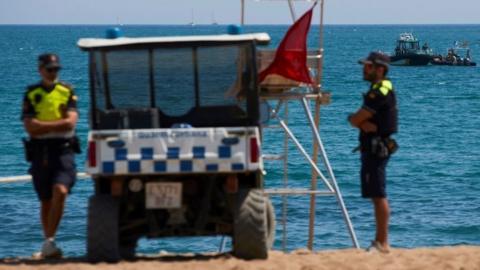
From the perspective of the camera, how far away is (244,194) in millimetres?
11477

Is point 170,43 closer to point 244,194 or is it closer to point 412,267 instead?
point 244,194

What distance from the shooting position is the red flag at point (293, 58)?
47.0 ft

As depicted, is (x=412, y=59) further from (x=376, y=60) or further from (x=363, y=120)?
(x=363, y=120)

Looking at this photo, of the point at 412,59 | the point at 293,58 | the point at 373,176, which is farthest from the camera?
the point at 412,59

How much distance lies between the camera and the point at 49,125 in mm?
11438

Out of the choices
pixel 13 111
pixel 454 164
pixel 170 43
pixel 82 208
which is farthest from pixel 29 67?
pixel 170 43

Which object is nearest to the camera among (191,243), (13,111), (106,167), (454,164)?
(106,167)

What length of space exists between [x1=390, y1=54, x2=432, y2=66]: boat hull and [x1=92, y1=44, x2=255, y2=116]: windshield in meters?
Answer: 102

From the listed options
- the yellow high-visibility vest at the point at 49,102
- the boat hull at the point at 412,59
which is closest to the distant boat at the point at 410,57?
the boat hull at the point at 412,59

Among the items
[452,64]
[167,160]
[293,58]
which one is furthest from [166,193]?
[452,64]

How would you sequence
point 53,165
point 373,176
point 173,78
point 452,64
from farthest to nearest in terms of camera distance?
point 452,64, point 373,176, point 173,78, point 53,165

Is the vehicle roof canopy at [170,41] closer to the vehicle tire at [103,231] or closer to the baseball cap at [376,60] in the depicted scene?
the baseball cap at [376,60]

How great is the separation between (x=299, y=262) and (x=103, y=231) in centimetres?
173

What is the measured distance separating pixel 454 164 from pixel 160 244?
21.7 m
